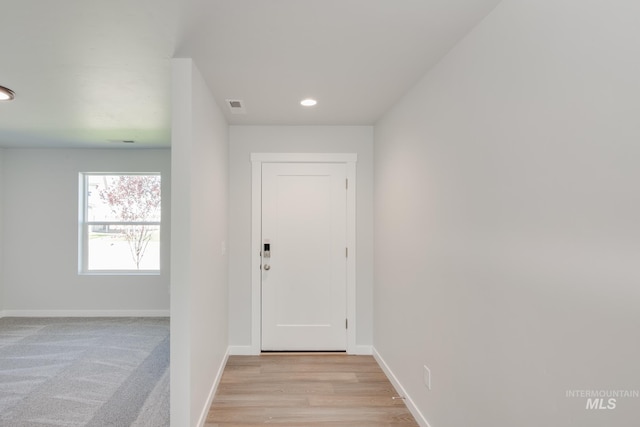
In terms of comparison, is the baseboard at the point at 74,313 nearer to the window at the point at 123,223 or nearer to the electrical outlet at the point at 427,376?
the window at the point at 123,223

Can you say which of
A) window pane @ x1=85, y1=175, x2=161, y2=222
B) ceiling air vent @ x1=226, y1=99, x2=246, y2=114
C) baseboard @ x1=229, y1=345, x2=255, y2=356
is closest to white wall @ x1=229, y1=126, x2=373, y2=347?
baseboard @ x1=229, y1=345, x2=255, y2=356

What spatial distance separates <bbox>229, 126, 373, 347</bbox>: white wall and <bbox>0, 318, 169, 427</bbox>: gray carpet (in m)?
0.94

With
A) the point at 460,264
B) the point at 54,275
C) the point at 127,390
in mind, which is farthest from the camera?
the point at 54,275

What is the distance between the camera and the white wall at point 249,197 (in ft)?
11.4

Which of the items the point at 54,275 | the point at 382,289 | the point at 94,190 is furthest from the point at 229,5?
the point at 54,275

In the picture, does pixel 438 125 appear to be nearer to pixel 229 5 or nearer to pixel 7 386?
pixel 229 5

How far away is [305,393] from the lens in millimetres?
2709

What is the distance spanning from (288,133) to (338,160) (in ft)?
1.94

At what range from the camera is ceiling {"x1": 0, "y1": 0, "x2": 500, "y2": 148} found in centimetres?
153

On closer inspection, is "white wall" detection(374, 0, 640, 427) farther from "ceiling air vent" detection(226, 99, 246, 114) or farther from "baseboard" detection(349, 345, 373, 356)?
"ceiling air vent" detection(226, 99, 246, 114)

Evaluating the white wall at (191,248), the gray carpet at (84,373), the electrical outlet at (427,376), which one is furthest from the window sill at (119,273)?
the electrical outlet at (427,376)

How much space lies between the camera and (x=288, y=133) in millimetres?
3521

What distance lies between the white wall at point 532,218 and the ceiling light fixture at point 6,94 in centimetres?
303

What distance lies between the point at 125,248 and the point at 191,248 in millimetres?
3632
